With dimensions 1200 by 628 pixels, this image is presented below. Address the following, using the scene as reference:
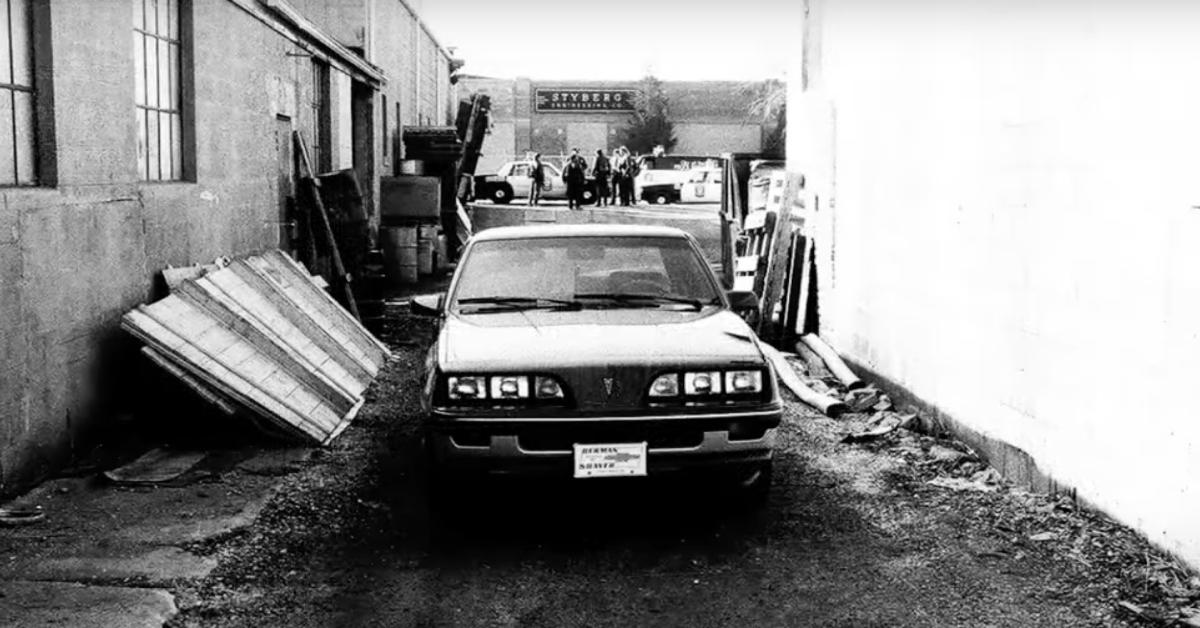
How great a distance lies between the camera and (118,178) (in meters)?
7.91

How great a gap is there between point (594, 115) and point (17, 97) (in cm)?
6084

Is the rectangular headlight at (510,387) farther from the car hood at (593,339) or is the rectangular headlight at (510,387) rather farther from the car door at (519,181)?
the car door at (519,181)

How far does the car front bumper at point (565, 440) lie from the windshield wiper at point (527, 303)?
1.17 m

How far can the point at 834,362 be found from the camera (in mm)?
10688

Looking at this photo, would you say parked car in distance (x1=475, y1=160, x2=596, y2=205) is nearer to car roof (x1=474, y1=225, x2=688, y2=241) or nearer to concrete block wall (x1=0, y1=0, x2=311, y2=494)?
concrete block wall (x1=0, y1=0, x2=311, y2=494)

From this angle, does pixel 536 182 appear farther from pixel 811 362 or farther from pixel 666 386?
pixel 666 386

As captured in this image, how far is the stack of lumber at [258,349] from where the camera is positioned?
7.59 metres

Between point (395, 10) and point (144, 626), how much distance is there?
75.6ft

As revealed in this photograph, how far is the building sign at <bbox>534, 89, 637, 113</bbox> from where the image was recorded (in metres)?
66.3

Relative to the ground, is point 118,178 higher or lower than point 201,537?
higher

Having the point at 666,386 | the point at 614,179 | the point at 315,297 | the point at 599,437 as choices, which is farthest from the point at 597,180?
the point at 599,437

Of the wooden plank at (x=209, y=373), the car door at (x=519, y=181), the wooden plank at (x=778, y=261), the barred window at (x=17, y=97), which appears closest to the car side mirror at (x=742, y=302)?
the wooden plank at (x=209, y=373)

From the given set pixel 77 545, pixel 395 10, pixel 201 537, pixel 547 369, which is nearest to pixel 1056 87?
pixel 547 369

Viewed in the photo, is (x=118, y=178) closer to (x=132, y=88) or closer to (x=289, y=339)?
(x=132, y=88)
